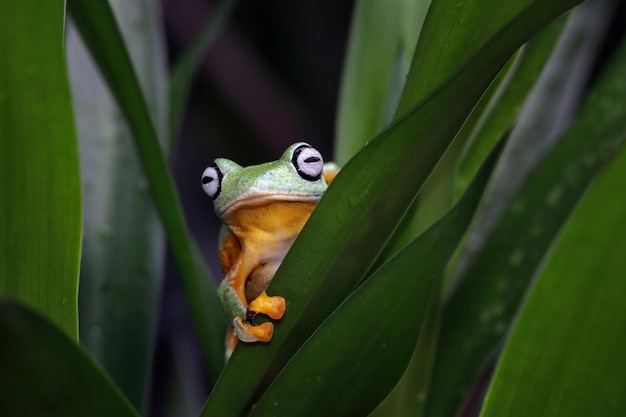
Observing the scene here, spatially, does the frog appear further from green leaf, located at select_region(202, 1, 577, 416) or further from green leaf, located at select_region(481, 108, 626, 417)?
green leaf, located at select_region(481, 108, 626, 417)

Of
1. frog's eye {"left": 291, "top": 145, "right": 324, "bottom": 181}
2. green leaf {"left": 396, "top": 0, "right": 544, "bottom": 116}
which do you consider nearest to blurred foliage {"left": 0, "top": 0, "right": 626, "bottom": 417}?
green leaf {"left": 396, "top": 0, "right": 544, "bottom": 116}

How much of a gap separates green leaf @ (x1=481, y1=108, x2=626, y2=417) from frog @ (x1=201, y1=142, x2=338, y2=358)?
0.93 feet

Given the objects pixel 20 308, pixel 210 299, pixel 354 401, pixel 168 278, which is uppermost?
pixel 20 308

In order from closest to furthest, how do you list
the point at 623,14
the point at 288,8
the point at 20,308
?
the point at 20,308
the point at 623,14
the point at 288,8

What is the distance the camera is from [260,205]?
2.42ft

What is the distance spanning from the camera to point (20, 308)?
13.7 inches

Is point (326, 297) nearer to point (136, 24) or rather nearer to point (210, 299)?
point (210, 299)

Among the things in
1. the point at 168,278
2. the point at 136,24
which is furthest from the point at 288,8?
the point at 136,24

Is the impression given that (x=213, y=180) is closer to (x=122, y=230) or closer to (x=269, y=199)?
(x=269, y=199)

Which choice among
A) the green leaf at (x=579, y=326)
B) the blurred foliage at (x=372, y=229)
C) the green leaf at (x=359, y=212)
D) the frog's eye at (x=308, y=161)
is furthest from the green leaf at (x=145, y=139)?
the green leaf at (x=579, y=326)

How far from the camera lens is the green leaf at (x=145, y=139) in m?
0.61

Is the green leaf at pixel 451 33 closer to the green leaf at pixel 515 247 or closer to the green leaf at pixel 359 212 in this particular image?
the green leaf at pixel 359 212

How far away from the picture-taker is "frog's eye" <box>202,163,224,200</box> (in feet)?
2.35

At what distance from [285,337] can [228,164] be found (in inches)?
10.6
